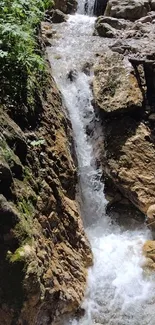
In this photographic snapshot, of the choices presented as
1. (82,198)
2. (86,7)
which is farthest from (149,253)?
(86,7)

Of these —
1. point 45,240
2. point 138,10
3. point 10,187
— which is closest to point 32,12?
point 10,187

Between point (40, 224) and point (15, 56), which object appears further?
point (15, 56)

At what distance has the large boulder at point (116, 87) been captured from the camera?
8086 millimetres

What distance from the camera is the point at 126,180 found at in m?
7.62

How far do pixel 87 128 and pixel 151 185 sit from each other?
2153 millimetres

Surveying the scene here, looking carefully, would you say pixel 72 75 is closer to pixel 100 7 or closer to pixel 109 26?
pixel 109 26

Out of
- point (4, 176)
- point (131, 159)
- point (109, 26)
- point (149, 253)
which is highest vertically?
point (109, 26)

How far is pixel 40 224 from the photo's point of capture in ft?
15.4

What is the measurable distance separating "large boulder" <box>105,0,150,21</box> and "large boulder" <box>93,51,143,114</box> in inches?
252

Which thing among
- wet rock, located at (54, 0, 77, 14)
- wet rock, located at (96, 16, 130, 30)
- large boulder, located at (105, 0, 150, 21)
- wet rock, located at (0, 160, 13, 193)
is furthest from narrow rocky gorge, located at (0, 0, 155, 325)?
wet rock, located at (54, 0, 77, 14)

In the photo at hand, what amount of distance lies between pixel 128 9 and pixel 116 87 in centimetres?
766

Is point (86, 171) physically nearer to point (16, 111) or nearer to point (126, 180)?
point (126, 180)

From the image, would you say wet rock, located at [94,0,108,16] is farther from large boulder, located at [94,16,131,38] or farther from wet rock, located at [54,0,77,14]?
large boulder, located at [94,16,131,38]

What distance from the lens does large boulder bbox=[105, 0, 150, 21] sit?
47.7 feet
